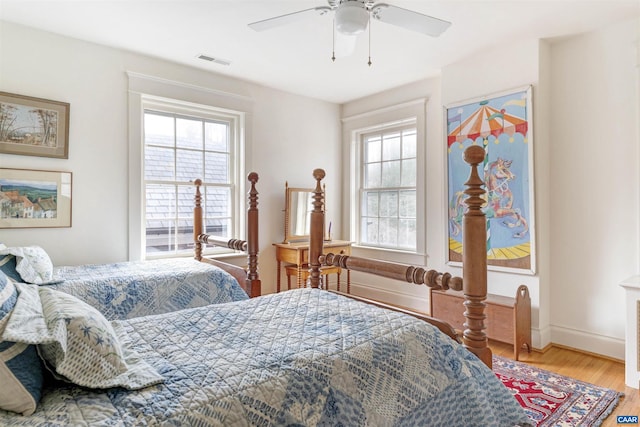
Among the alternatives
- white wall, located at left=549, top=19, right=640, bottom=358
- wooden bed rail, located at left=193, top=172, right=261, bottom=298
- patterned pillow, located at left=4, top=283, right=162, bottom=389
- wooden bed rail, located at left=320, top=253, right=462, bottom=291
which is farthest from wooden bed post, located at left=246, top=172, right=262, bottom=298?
white wall, located at left=549, top=19, right=640, bottom=358

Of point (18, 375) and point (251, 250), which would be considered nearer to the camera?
point (18, 375)

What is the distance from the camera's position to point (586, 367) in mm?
2680

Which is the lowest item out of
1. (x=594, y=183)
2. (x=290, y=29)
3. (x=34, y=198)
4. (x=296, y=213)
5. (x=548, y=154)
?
(x=296, y=213)

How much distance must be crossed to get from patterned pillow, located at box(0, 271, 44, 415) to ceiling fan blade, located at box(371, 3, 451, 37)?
7.07 feet

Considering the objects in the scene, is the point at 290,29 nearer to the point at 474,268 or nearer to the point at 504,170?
the point at 504,170

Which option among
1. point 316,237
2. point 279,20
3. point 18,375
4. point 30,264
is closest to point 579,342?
point 316,237

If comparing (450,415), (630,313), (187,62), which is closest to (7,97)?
(187,62)

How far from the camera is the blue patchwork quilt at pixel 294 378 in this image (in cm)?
87

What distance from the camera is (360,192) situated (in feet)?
15.9

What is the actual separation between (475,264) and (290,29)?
235 cm

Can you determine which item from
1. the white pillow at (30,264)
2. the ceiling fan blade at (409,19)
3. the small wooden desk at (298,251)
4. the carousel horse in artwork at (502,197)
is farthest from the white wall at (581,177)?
the white pillow at (30,264)

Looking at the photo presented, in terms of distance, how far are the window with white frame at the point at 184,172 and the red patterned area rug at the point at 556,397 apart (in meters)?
2.97

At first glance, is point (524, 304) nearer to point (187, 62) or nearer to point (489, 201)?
point (489, 201)

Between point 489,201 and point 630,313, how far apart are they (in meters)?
1.29
